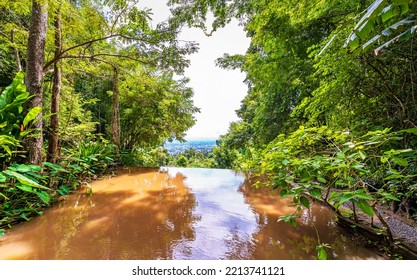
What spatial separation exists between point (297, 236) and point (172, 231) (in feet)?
4.35

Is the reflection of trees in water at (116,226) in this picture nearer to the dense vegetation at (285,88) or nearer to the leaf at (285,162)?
the dense vegetation at (285,88)

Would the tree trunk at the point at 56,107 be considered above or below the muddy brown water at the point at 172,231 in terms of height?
above

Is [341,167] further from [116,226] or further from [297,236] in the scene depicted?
[116,226]

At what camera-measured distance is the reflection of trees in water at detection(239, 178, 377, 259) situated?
1.89 meters

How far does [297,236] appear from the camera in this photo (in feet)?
7.20

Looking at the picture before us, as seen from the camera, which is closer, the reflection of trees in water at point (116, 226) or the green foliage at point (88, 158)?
the reflection of trees in water at point (116, 226)

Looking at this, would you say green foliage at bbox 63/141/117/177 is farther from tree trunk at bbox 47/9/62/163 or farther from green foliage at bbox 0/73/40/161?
green foliage at bbox 0/73/40/161

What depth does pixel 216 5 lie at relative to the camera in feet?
12.9

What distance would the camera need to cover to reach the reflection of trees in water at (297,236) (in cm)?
189

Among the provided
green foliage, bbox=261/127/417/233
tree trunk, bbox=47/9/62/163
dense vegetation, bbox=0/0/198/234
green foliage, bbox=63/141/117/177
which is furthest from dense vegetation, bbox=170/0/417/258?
green foliage, bbox=63/141/117/177

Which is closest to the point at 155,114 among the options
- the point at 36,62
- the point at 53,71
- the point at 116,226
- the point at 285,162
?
the point at 53,71

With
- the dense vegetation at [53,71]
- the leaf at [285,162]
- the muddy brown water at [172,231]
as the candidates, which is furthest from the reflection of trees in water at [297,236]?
the dense vegetation at [53,71]
